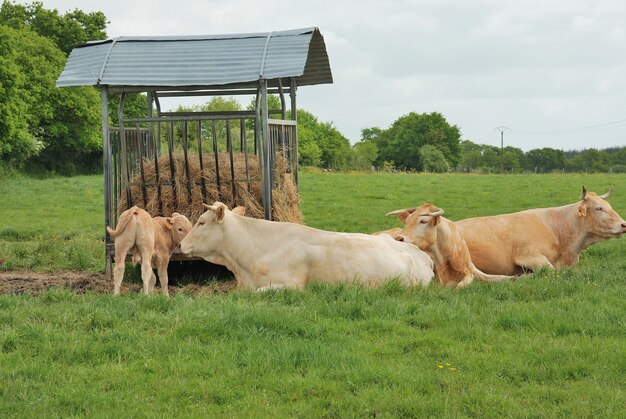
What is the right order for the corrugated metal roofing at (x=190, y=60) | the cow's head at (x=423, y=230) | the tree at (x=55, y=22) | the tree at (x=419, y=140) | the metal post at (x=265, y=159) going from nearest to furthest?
1. the cow's head at (x=423, y=230)
2. the corrugated metal roofing at (x=190, y=60)
3. the metal post at (x=265, y=159)
4. the tree at (x=55, y=22)
5. the tree at (x=419, y=140)

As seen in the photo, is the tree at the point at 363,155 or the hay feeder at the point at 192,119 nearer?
Answer: the hay feeder at the point at 192,119

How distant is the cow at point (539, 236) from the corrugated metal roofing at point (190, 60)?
3618mm

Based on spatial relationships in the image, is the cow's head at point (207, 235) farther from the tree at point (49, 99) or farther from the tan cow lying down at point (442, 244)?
the tree at point (49, 99)

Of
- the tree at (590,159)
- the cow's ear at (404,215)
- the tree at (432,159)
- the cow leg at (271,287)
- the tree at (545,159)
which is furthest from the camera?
the tree at (545,159)

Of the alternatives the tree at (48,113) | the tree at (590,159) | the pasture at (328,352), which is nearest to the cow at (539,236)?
the pasture at (328,352)

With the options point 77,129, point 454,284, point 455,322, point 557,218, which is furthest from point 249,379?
point 77,129

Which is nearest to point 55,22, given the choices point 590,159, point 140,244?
point 140,244

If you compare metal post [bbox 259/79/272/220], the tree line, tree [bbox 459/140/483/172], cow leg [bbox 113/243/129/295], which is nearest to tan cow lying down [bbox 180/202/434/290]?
cow leg [bbox 113/243/129/295]

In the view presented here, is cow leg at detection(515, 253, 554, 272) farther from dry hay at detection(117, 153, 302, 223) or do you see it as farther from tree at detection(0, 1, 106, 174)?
tree at detection(0, 1, 106, 174)

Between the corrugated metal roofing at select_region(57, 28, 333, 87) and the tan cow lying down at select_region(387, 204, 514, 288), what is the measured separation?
2746 mm

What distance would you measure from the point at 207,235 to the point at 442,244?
306 centimetres

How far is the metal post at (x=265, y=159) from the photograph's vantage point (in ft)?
37.6

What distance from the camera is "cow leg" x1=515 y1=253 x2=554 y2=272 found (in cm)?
1110

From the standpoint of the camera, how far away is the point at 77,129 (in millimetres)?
60281
